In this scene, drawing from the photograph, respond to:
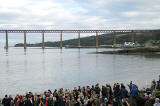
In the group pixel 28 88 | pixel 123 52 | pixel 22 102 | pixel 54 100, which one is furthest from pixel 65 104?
pixel 123 52

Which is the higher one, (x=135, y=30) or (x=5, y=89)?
(x=135, y=30)

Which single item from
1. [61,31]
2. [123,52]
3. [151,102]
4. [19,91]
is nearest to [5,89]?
[19,91]

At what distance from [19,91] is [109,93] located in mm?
12323

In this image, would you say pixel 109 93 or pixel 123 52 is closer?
pixel 109 93

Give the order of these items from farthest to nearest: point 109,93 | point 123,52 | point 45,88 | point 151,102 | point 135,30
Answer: point 135,30, point 123,52, point 45,88, point 109,93, point 151,102

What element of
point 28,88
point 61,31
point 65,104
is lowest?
point 28,88

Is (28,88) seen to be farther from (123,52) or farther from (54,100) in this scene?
(123,52)

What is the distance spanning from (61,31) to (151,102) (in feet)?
559

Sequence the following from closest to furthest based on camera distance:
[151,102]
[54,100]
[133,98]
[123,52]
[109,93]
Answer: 1. [151,102]
2. [54,100]
3. [133,98]
4. [109,93]
5. [123,52]

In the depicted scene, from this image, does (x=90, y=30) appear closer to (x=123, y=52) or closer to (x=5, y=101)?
(x=123, y=52)

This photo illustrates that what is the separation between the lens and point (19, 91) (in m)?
25.4

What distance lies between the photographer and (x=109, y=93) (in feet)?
53.8

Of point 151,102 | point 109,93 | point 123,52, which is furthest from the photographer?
point 123,52

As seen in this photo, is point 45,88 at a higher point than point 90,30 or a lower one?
lower
